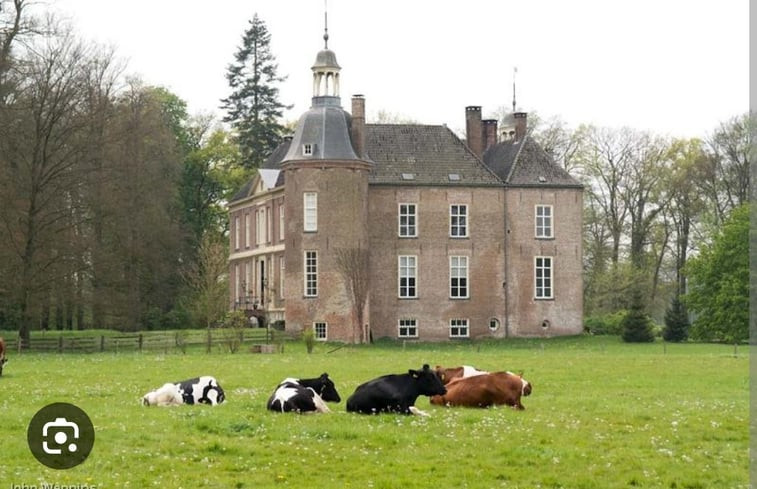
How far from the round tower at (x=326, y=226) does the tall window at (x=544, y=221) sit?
7.90 metres

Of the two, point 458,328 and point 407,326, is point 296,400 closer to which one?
point 407,326

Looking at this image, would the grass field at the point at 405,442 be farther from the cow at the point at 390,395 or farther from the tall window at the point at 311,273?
the tall window at the point at 311,273

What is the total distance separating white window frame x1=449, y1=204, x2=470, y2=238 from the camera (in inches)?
2205

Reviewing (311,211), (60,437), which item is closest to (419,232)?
(311,211)

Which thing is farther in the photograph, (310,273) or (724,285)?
(724,285)

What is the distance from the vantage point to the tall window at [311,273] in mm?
53625

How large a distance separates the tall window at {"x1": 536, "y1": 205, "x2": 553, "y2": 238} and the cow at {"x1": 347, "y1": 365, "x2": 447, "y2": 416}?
132 feet

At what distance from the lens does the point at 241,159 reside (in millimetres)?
77188

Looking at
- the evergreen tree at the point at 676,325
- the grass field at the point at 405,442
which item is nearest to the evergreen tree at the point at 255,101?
the evergreen tree at the point at 676,325

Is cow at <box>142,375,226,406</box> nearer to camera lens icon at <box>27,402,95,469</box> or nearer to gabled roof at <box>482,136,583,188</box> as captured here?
camera lens icon at <box>27,402,95,469</box>

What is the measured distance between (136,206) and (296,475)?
1841 inches

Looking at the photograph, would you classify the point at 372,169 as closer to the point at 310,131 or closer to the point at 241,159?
the point at 310,131

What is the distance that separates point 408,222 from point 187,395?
125ft

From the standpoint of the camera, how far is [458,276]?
184ft
